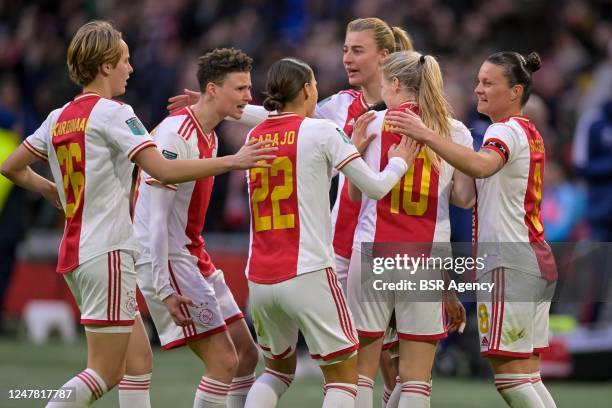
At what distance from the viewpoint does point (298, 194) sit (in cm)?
641

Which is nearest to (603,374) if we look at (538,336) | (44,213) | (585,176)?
(585,176)

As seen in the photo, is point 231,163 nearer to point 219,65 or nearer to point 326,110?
point 219,65

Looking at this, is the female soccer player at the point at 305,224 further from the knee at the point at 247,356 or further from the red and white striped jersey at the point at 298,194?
the knee at the point at 247,356

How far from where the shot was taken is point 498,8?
15.9 meters

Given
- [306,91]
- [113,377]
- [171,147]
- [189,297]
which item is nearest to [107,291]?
[113,377]

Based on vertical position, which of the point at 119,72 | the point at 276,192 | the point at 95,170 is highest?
the point at 119,72

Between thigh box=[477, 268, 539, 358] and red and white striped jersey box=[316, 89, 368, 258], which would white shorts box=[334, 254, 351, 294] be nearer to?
red and white striped jersey box=[316, 89, 368, 258]

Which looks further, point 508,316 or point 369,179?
point 508,316

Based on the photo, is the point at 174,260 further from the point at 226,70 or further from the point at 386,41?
the point at 386,41

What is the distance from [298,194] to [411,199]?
69 cm

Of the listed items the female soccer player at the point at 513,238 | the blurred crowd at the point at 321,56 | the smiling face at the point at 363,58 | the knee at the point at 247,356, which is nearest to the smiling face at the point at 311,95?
the female soccer player at the point at 513,238

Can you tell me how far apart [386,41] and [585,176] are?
566cm

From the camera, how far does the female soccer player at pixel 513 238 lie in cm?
664

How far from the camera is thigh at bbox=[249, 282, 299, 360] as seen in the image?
21.3 feet
